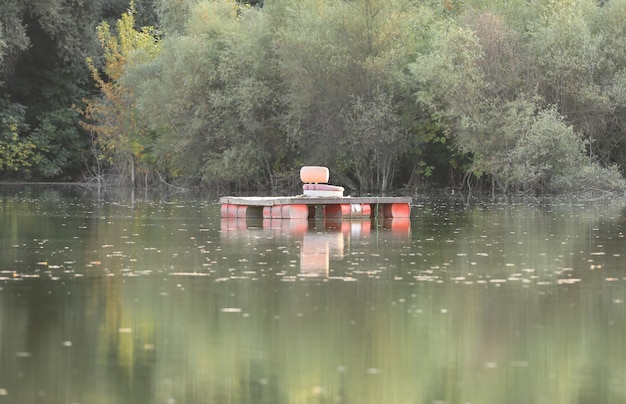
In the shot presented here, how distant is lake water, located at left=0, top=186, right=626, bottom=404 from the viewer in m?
9.30

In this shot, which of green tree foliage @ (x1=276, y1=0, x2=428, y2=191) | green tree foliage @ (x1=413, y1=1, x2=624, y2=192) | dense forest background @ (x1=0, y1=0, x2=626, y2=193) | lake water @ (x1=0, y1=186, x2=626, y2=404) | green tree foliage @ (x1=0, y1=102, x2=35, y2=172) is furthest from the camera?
green tree foliage @ (x1=0, y1=102, x2=35, y2=172)

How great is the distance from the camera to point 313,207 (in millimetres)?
30953

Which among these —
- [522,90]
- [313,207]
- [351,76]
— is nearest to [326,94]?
[351,76]

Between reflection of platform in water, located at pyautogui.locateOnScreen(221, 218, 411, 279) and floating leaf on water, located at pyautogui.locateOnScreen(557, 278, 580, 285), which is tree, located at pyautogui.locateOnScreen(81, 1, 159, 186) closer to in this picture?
reflection of platform in water, located at pyautogui.locateOnScreen(221, 218, 411, 279)

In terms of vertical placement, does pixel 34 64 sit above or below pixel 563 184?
above

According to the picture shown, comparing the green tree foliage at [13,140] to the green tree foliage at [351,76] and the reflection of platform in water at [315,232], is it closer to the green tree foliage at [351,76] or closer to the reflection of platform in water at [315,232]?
the green tree foliage at [351,76]

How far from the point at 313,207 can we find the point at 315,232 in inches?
235

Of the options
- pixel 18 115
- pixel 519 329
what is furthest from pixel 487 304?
pixel 18 115

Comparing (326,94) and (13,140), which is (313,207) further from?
(13,140)

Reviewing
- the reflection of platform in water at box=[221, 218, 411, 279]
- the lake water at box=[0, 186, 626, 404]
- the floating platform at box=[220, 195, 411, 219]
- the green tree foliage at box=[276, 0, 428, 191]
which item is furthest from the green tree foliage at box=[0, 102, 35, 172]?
the lake water at box=[0, 186, 626, 404]

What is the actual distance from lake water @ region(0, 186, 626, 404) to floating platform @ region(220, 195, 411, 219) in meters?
5.50

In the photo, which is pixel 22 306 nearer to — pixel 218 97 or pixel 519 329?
pixel 519 329

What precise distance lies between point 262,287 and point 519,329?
4032mm

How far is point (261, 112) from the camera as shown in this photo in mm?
50000
